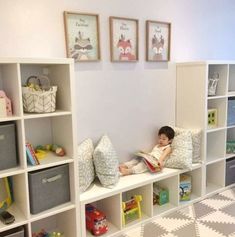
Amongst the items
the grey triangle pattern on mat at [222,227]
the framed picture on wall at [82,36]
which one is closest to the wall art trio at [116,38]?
the framed picture on wall at [82,36]

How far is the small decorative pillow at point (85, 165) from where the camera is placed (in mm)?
2174

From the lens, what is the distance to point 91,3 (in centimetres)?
229

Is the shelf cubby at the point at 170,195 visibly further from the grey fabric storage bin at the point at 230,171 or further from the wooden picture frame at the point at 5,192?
the wooden picture frame at the point at 5,192

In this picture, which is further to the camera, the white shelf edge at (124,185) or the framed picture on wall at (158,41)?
the framed picture on wall at (158,41)

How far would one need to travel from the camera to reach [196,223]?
243 cm

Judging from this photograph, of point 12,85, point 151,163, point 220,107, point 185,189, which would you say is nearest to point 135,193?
point 151,163

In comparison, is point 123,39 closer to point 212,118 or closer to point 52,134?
point 52,134

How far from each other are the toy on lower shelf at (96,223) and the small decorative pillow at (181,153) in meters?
0.80

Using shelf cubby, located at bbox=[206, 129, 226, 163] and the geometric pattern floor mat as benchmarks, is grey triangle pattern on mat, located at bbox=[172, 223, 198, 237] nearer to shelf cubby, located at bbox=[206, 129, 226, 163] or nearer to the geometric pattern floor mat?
the geometric pattern floor mat

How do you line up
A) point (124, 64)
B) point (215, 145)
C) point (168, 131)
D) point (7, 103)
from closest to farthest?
1. point (7, 103)
2. point (124, 64)
3. point (168, 131)
4. point (215, 145)

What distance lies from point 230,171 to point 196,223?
3.10 feet

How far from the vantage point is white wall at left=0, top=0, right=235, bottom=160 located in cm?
205

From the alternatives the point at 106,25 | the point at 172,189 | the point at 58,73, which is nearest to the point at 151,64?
the point at 106,25

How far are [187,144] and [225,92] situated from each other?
714 mm
